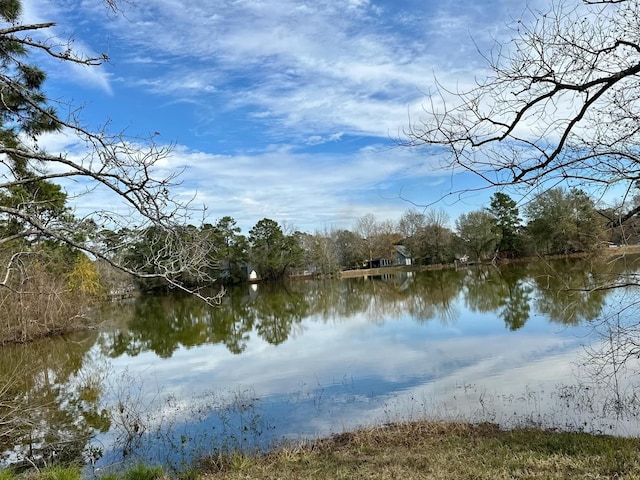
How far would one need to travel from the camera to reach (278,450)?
5.61 metres

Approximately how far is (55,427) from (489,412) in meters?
7.10

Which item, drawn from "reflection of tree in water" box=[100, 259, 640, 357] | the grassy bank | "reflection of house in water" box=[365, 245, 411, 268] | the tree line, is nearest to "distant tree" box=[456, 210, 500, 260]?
the tree line

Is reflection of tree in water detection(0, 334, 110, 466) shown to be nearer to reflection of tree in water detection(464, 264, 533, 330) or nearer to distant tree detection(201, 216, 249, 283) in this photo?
reflection of tree in water detection(464, 264, 533, 330)

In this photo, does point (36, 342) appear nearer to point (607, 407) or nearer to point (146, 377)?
point (146, 377)

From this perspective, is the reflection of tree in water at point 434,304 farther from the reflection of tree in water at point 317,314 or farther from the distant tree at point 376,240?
the distant tree at point 376,240

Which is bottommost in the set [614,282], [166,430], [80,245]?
[166,430]

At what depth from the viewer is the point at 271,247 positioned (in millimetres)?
52469

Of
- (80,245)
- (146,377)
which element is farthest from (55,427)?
(80,245)

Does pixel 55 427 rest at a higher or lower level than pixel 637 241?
lower

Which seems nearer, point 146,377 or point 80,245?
point 80,245

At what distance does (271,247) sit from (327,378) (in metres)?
43.1

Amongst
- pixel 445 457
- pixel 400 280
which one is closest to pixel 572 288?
pixel 445 457

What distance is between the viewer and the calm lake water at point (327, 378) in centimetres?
646

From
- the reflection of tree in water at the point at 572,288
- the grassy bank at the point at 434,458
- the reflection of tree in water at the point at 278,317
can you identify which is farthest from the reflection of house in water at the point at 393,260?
the grassy bank at the point at 434,458
